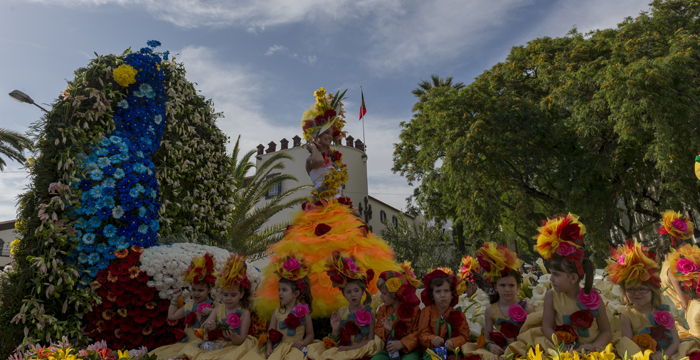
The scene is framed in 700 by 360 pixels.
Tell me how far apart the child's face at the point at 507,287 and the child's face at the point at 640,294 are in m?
0.87

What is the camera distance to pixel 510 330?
3.42 metres

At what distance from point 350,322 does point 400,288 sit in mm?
590

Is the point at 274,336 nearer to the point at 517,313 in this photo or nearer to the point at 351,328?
the point at 351,328

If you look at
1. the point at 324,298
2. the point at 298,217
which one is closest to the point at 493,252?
the point at 324,298

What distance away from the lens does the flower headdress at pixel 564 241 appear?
10.1 ft

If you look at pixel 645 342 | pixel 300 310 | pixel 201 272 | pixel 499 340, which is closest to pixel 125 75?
pixel 201 272

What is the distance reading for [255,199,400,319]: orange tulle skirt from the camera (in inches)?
177

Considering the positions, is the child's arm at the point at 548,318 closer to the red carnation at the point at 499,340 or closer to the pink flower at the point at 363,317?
the red carnation at the point at 499,340

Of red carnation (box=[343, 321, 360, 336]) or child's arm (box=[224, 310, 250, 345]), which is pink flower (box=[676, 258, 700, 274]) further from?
child's arm (box=[224, 310, 250, 345])

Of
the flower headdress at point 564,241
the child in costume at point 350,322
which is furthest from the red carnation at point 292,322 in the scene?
the flower headdress at point 564,241

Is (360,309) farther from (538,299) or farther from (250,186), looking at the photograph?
(250,186)

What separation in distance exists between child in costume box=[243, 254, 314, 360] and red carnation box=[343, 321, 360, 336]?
0.43m

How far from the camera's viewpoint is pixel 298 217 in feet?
17.2

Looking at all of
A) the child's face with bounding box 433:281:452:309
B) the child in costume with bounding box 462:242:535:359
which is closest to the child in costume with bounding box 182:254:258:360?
the child's face with bounding box 433:281:452:309
